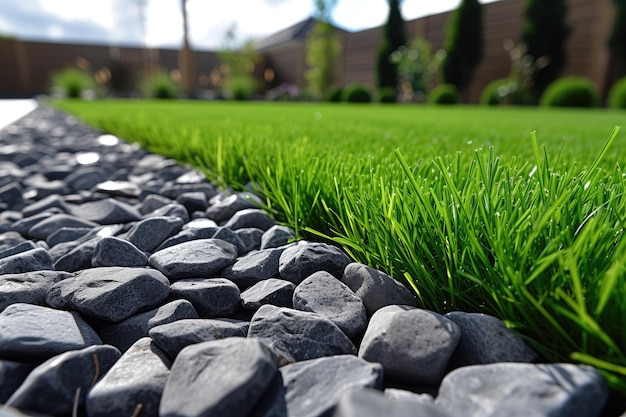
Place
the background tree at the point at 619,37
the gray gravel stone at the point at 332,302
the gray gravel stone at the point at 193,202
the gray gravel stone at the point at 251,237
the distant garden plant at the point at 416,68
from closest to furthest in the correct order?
the gray gravel stone at the point at 332,302 → the gray gravel stone at the point at 251,237 → the gray gravel stone at the point at 193,202 → the background tree at the point at 619,37 → the distant garden plant at the point at 416,68

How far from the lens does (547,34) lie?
11.9 m

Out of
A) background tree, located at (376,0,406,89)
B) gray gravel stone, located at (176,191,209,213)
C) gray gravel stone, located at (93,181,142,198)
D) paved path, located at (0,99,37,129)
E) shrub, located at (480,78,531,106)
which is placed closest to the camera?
gray gravel stone, located at (176,191,209,213)

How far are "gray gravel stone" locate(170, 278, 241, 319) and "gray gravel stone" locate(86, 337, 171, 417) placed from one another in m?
0.19

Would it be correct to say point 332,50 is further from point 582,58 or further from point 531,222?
point 531,222

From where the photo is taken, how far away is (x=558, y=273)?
65 centimetres

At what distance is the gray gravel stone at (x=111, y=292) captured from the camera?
2.77 feet

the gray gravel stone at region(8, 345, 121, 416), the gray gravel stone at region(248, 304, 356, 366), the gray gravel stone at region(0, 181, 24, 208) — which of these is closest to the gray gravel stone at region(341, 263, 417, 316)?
the gray gravel stone at region(248, 304, 356, 366)

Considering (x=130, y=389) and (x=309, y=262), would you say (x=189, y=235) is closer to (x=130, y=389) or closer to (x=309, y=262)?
(x=309, y=262)

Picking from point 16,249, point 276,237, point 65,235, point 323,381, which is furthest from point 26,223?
point 323,381

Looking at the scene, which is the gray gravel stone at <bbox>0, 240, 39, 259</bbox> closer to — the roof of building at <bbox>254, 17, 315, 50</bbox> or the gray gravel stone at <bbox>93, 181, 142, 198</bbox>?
the gray gravel stone at <bbox>93, 181, 142, 198</bbox>

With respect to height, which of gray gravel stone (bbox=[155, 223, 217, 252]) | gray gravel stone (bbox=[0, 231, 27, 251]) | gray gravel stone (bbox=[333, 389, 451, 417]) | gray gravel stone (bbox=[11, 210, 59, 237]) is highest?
gray gravel stone (bbox=[333, 389, 451, 417])

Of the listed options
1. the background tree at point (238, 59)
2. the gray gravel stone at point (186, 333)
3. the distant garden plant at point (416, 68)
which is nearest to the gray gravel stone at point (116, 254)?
the gray gravel stone at point (186, 333)

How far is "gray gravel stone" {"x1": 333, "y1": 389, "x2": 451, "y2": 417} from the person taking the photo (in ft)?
1.56

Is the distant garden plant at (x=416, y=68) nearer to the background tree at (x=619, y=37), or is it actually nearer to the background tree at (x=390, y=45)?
the background tree at (x=390, y=45)
